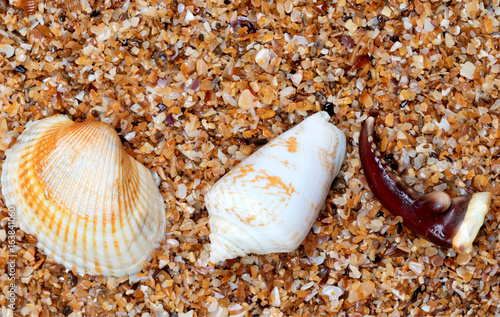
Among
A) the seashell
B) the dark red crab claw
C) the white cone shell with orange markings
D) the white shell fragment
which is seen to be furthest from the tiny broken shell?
the dark red crab claw

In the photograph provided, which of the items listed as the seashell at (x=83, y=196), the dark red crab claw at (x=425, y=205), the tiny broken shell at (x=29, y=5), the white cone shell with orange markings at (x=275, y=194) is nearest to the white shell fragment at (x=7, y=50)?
the tiny broken shell at (x=29, y=5)

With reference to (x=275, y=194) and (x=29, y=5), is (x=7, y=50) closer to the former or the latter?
(x=29, y=5)

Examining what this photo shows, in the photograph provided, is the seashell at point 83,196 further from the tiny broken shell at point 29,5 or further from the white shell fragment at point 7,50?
the tiny broken shell at point 29,5

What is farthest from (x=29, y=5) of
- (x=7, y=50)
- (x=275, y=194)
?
(x=275, y=194)

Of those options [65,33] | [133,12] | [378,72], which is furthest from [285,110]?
[65,33]

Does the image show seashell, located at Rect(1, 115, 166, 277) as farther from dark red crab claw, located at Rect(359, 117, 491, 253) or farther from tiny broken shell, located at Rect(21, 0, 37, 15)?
dark red crab claw, located at Rect(359, 117, 491, 253)

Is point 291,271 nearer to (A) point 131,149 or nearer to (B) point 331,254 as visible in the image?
(B) point 331,254
